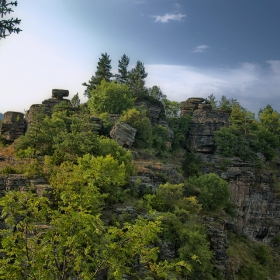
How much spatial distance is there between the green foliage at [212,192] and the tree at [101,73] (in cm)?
3756

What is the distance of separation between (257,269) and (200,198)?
29.7 feet

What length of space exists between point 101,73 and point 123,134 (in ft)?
104

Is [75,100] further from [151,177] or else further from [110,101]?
[151,177]

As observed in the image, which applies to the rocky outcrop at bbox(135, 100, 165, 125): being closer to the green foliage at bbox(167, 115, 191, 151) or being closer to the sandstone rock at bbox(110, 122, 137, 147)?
the green foliage at bbox(167, 115, 191, 151)

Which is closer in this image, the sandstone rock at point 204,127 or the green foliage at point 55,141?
the green foliage at point 55,141

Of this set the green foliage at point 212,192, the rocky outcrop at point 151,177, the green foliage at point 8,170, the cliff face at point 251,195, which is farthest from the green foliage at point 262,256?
the green foliage at point 8,170

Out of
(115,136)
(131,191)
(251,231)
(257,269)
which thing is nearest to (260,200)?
(251,231)

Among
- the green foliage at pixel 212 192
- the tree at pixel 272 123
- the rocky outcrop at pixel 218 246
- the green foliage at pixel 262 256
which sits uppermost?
the tree at pixel 272 123

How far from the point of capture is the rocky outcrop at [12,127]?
35094mm

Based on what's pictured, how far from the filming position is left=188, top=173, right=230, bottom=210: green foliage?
3138 centimetres

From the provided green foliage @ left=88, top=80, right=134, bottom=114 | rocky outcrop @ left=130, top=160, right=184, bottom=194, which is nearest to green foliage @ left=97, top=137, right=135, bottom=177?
rocky outcrop @ left=130, top=160, right=184, bottom=194

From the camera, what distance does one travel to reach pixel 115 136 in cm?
3553

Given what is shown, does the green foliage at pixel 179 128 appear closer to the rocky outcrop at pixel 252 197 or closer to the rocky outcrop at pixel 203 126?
the rocky outcrop at pixel 203 126

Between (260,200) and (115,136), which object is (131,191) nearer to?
(115,136)
